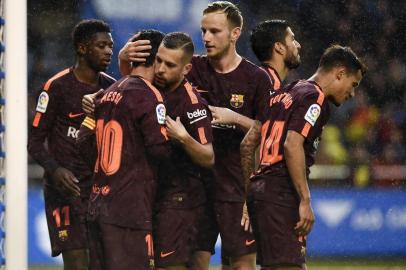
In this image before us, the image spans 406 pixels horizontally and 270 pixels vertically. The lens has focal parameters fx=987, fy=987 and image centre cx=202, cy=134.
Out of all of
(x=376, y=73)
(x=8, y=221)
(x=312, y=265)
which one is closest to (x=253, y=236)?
(x=8, y=221)

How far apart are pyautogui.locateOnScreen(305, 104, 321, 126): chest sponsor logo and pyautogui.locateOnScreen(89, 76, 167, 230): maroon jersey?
2.42ft

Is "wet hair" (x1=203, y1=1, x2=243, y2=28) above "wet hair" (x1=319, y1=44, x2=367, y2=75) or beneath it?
above

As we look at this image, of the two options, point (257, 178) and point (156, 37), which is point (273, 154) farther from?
point (156, 37)

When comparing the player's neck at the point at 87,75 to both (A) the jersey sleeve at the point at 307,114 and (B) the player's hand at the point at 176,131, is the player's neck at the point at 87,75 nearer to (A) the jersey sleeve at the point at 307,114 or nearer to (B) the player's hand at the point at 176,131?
(B) the player's hand at the point at 176,131

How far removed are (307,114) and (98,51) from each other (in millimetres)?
1688

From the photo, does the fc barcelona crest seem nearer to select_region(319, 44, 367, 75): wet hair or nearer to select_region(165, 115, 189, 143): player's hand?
select_region(319, 44, 367, 75): wet hair

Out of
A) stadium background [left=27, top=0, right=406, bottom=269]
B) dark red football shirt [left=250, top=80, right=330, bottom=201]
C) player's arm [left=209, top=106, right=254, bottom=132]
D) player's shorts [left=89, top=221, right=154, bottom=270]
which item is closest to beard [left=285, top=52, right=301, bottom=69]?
player's arm [left=209, top=106, right=254, bottom=132]

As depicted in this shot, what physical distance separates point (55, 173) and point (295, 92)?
1627 mm

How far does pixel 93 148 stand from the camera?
195 inches

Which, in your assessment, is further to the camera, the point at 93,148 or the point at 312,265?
the point at 312,265

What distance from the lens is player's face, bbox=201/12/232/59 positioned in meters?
5.50

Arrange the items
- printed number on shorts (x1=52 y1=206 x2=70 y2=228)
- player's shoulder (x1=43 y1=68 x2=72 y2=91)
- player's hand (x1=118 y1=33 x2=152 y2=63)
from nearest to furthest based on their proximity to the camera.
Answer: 1. player's hand (x1=118 y1=33 x2=152 y2=63)
2. printed number on shorts (x1=52 y1=206 x2=70 y2=228)
3. player's shoulder (x1=43 y1=68 x2=72 y2=91)

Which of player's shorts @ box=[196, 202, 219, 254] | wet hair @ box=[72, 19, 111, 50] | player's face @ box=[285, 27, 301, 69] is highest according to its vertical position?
wet hair @ box=[72, 19, 111, 50]

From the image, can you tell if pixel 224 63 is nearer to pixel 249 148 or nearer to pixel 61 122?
pixel 249 148
